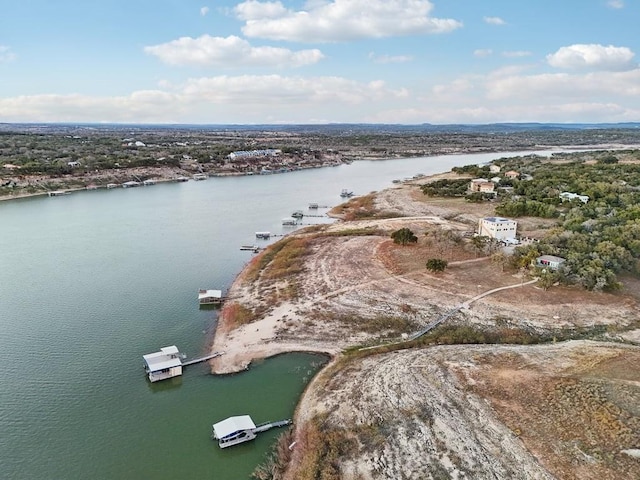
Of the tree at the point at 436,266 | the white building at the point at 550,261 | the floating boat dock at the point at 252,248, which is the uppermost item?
the white building at the point at 550,261

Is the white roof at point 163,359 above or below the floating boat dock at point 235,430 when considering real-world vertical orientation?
above

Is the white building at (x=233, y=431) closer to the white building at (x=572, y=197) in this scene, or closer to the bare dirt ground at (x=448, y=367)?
the bare dirt ground at (x=448, y=367)

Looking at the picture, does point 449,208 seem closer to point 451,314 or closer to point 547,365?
point 451,314

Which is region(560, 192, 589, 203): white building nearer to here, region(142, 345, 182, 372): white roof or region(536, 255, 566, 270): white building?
region(536, 255, 566, 270): white building

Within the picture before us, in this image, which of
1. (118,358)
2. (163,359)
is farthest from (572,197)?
(118,358)

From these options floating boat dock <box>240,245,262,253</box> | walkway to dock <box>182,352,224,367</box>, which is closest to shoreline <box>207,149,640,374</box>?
walkway to dock <box>182,352,224,367</box>

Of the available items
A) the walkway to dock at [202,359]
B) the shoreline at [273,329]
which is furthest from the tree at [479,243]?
the walkway to dock at [202,359]
